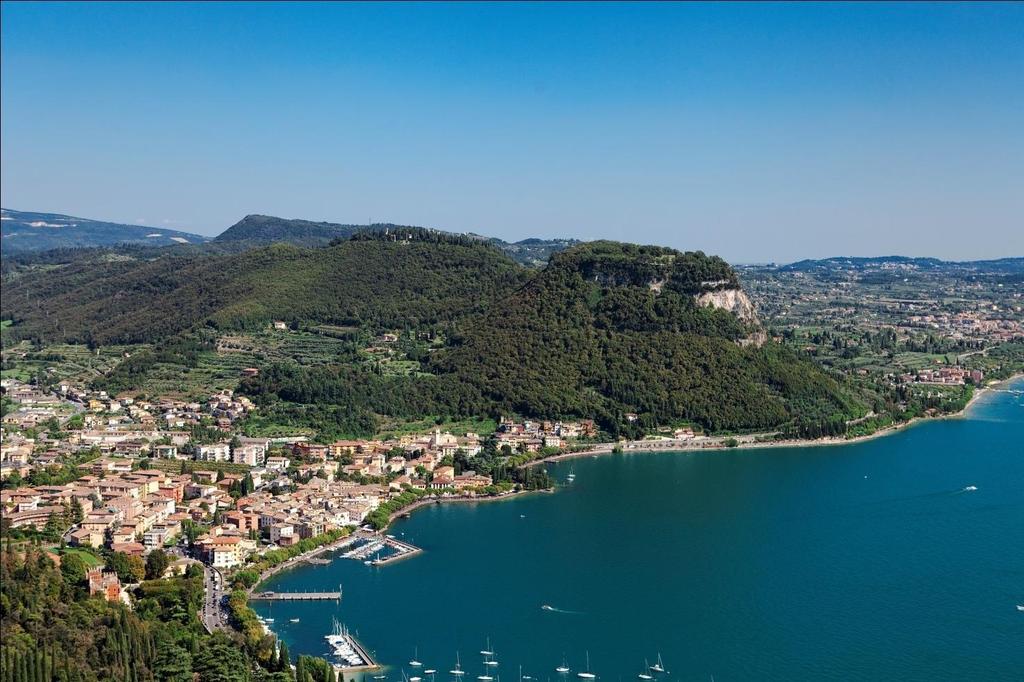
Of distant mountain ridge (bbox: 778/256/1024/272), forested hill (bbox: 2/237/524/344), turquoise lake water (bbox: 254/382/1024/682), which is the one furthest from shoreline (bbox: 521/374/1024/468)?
distant mountain ridge (bbox: 778/256/1024/272)

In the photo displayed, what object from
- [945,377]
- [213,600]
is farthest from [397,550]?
[945,377]

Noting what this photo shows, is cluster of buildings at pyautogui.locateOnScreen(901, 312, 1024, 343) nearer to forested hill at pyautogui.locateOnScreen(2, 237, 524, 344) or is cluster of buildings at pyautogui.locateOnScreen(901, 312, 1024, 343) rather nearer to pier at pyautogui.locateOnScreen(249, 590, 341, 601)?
forested hill at pyautogui.locateOnScreen(2, 237, 524, 344)

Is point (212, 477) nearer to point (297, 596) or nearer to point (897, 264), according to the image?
point (297, 596)

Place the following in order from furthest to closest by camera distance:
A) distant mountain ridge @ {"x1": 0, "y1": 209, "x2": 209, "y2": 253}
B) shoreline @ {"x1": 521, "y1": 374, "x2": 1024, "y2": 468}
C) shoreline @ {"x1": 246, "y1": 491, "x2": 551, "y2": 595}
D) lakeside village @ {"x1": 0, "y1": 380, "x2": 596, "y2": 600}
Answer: distant mountain ridge @ {"x1": 0, "y1": 209, "x2": 209, "y2": 253}, shoreline @ {"x1": 521, "y1": 374, "x2": 1024, "y2": 468}, lakeside village @ {"x1": 0, "y1": 380, "x2": 596, "y2": 600}, shoreline @ {"x1": 246, "y1": 491, "x2": 551, "y2": 595}

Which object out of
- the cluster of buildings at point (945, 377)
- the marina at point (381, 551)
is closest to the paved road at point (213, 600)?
the marina at point (381, 551)

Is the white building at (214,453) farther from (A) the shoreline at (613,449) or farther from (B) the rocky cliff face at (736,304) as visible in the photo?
(B) the rocky cliff face at (736,304)

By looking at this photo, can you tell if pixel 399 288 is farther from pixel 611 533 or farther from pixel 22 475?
pixel 611 533
